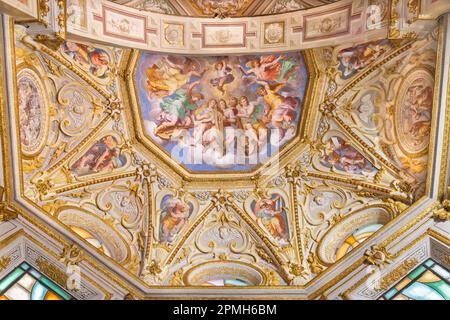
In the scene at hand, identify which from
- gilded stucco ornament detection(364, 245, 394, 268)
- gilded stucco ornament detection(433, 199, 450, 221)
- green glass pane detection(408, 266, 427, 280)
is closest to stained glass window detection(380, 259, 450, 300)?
green glass pane detection(408, 266, 427, 280)

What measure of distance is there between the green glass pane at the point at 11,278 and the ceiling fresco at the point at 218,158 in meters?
1.85

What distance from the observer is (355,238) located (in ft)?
50.2

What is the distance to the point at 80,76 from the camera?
15180 mm

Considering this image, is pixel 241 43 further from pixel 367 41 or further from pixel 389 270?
pixel 389 270

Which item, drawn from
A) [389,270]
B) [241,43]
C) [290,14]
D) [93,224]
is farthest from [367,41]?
[93,224]

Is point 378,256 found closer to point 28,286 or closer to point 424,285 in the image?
point 424,285

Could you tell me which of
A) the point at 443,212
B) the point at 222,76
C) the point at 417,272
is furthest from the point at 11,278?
the point at 443,212

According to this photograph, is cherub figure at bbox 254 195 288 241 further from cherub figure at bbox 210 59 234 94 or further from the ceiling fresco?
cherub figure at bbox 210 59 234 94

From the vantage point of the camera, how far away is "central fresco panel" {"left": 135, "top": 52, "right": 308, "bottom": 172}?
642 inches

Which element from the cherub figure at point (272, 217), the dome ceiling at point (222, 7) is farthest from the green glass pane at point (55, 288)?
the dome ceiling at point (222, 7)

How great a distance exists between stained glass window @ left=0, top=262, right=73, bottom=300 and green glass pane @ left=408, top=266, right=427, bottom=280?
27.8 ft

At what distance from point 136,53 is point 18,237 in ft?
20.1

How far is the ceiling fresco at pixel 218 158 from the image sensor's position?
14750 millimetres

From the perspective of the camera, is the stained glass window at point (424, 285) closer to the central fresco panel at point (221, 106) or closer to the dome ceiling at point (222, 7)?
the central fresco panel at point (221, 106)
